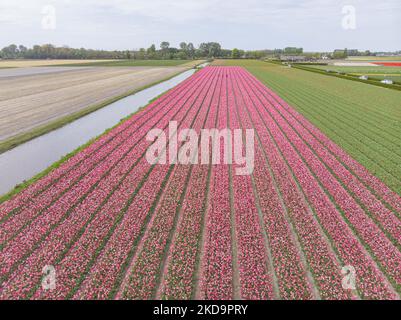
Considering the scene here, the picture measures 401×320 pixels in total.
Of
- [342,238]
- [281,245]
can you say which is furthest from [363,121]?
[281,245]

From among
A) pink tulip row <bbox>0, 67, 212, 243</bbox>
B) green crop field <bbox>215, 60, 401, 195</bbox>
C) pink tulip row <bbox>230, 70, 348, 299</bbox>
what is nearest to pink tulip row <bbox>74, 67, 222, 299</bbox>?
pink tulip row <bbox>0, 67, 212, 243</bbox>

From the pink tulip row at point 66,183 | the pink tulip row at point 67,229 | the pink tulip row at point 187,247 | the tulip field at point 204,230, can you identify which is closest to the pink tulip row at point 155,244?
the tulip field at point 204,230

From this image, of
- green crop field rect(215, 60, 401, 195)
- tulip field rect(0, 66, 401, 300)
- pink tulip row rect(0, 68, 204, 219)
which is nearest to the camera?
tulip field rect(0, 66, 401, 300)

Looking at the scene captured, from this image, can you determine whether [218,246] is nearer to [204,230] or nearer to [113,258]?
[204,230]

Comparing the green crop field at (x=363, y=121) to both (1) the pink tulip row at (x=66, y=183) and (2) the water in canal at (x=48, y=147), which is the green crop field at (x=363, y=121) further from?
(2) the water in canal at (x=48, y=147)

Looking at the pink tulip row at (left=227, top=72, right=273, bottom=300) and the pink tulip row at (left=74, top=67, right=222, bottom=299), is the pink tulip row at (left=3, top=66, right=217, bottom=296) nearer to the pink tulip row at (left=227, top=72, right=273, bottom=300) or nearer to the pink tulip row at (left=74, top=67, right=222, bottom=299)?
the pink tulip row at (left=74, top=67, right=222, bottom=299)
